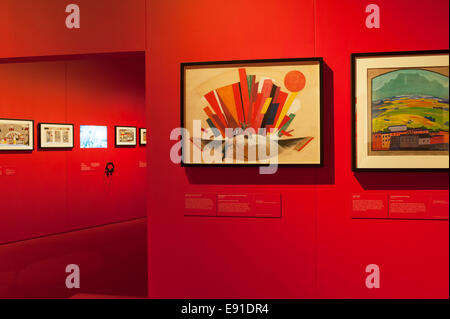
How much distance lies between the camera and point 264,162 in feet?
8.39

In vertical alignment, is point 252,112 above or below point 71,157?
above

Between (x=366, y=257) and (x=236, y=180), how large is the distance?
1.12 m

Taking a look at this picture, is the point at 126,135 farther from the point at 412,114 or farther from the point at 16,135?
the point at 412,114

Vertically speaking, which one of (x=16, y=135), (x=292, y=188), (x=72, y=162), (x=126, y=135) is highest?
(x=126, y=135)

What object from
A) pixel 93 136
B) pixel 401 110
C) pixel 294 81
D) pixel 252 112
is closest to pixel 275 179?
pixel 252 112

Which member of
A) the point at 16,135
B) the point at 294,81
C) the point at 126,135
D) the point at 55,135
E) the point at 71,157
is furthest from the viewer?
the point at 126,135

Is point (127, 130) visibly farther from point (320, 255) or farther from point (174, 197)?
point (320, 255)

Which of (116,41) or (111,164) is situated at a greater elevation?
(116,41)

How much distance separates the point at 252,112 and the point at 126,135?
210 inches

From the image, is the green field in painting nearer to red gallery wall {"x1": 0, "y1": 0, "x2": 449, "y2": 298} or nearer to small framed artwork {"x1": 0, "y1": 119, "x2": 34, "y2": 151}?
red gallery wall {"x1": 0, "y1": 0, "x2": 449, "y2": 298}

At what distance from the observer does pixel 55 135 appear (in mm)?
6094

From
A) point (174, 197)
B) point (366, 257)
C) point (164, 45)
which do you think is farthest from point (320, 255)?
point (164, 45)

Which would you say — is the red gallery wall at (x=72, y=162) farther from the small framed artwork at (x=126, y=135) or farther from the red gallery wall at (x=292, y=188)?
the red gallery wall at (x=292, y=188)

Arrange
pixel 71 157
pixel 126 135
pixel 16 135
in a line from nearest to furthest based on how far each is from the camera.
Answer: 1. pixel 16 135
2. pixel 71 157
3. pixel 126 135
